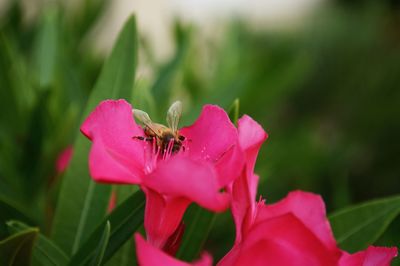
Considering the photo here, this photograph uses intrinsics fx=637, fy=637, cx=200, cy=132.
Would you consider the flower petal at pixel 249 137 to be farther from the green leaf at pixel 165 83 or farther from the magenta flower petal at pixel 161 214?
the green leaf at pixel 165 83

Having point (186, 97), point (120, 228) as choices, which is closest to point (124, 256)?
point (120, 228)

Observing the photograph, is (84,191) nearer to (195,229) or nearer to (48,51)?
(195,229)

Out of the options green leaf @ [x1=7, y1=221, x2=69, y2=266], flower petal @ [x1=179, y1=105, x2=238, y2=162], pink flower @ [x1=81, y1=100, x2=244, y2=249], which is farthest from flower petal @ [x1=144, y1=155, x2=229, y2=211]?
green leaf @ [x1=7, y1=221, x2=69, y2=266]

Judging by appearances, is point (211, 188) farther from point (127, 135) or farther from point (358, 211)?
point (358, 211)

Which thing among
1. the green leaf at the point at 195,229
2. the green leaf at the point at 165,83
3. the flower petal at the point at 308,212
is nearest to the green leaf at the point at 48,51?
the green leaf at the point at 165,83

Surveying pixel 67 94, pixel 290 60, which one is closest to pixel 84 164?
pixel 67 94

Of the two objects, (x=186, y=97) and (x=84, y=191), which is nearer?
(x=84, y=191)
